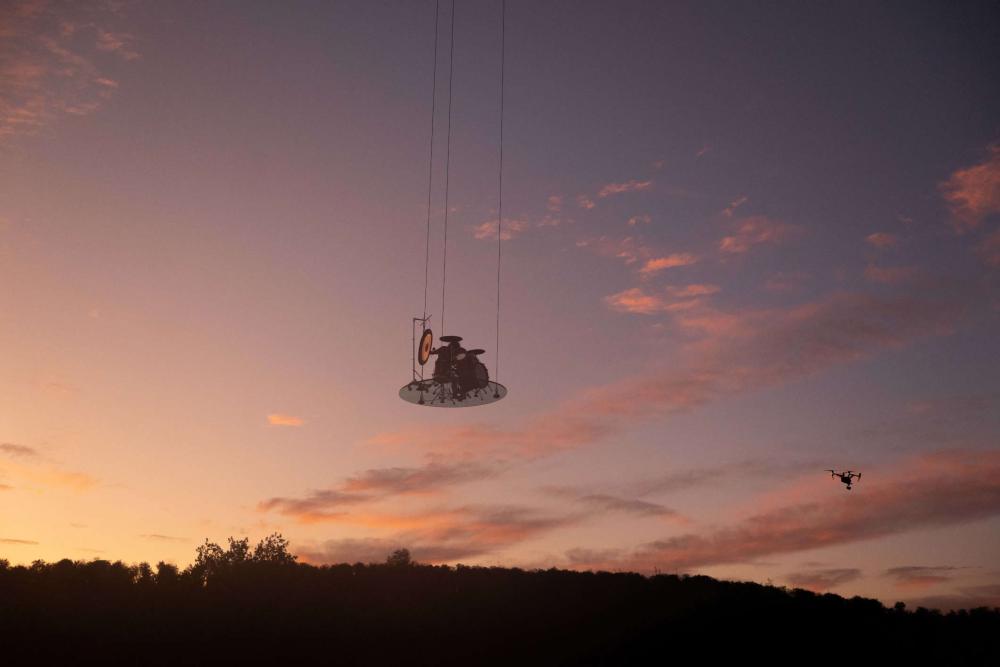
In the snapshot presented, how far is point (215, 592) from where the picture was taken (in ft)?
147

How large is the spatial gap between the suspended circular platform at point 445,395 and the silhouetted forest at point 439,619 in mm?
14020

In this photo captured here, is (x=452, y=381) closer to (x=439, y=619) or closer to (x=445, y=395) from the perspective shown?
(x=445, y=395)

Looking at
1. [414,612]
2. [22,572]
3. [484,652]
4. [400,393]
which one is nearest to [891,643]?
[484,652]

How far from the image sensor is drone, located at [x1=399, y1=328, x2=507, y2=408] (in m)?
30.1

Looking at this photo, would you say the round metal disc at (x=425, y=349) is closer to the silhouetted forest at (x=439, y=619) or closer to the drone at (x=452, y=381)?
the drone at (x=452, y=381)

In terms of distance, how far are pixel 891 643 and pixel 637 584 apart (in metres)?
12.2

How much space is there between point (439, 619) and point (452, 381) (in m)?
17.4

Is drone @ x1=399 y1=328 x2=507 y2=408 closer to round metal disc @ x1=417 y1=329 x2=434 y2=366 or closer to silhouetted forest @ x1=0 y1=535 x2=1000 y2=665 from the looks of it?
round metal disc @ x1=417 y1=329 x2=434 y2=366

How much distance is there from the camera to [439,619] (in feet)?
141

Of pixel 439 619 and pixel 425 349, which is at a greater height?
pixel 425 349

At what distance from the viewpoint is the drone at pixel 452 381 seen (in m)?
30.1

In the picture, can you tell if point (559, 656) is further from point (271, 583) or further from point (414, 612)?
point (271, 583)

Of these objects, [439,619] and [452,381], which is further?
[439,619]

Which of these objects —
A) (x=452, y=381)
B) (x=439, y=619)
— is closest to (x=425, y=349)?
(x=452, y=381)
